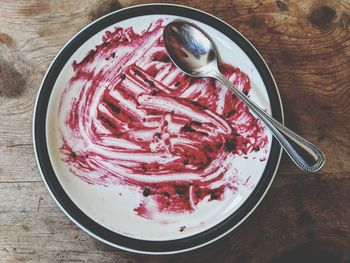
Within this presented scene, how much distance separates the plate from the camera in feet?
2.77

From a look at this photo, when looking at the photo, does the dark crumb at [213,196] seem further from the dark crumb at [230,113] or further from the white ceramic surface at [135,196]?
the dark crumb at [230,113]

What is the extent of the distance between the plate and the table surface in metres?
0.06

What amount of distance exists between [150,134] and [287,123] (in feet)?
0.85

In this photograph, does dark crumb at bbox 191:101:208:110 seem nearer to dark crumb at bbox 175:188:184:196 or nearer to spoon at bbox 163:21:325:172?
spoon at bbox 163:21:325:172

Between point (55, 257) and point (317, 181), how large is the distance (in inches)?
19.7

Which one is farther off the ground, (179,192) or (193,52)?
(193,52)

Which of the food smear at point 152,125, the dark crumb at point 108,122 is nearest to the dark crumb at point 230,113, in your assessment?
the food smear at point 152,125

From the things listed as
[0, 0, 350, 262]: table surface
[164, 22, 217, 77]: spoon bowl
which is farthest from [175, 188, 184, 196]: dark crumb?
[164, 22, 217, 77]: spoon bowl

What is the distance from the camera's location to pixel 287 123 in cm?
90

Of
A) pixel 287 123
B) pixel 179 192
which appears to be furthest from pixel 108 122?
pixel 287 123

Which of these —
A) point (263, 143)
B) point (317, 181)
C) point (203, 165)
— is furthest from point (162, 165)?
point (317, 181)

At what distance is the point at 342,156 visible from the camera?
896 millimetres

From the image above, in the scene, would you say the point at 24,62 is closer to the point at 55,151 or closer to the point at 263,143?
the point at 55,151

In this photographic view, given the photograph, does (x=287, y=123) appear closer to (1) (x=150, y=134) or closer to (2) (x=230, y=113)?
(2) (x=230, y=113)
